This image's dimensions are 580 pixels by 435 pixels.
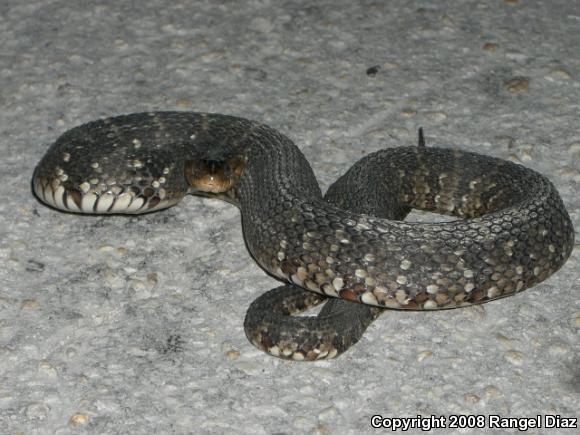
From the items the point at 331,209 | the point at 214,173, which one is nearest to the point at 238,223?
the point at 214,173

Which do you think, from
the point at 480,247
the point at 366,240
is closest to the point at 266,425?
the point at 366,240

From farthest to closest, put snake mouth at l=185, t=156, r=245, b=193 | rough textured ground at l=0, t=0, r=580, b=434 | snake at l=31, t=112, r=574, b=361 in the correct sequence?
snake mouth at l=185, t=156, r=245, b=193
snake at l=31, t=112, r=574, b=361
rough textured ground at l=0, t=0, r=580, b=434

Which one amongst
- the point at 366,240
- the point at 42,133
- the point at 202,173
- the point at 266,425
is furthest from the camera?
the point at 42,133

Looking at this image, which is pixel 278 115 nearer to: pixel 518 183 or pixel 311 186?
pixel 311 186

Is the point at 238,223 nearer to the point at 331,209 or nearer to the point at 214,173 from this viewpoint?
the point at 214,173

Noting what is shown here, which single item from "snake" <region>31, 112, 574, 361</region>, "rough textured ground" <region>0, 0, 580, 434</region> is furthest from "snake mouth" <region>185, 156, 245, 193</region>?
"rough textured ground" <region>0, 0, 580, 434</region>

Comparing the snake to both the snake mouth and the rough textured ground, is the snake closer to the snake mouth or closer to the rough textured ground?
the snake mouth
